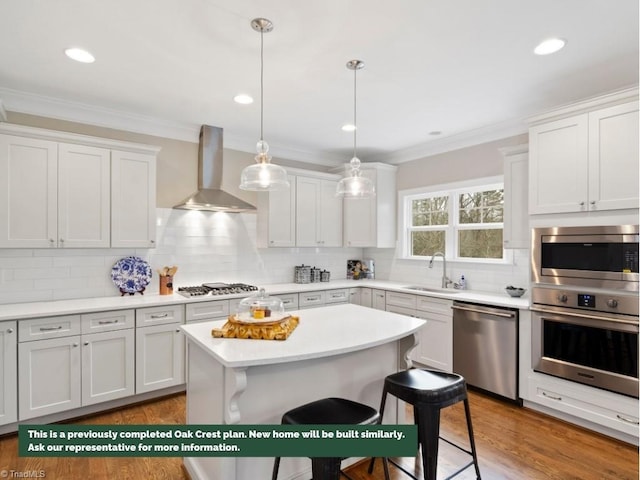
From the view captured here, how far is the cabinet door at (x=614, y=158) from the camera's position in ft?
8.32

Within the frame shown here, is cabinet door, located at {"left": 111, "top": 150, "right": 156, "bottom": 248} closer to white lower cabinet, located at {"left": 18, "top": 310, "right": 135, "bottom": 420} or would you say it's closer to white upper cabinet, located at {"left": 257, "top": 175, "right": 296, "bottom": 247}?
white lower cabinet, located at {"left": 18, "top": 310, "right": 135, "bottom": 420}

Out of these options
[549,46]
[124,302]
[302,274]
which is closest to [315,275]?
[302,274]

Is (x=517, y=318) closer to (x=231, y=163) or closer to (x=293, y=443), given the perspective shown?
(x=293, y=443)

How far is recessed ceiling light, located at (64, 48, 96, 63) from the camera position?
238cm

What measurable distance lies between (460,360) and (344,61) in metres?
2.90

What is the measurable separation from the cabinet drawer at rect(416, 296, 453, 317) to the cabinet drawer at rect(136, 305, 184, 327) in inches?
96.1

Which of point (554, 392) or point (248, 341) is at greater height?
point (248, 341)

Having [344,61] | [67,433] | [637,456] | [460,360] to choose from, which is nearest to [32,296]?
[67,433]

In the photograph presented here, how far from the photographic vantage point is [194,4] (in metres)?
1.92

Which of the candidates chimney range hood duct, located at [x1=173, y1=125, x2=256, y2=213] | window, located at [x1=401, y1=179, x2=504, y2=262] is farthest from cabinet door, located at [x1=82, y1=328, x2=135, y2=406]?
window, located at [x1=401, y1=179, x2=504, y2=262]

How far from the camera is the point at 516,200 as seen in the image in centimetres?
341

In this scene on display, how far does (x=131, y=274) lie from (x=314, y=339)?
247 cm

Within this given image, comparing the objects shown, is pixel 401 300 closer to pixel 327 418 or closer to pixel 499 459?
pixel 499 459

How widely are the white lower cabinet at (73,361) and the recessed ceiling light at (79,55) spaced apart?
1903 millimetres
